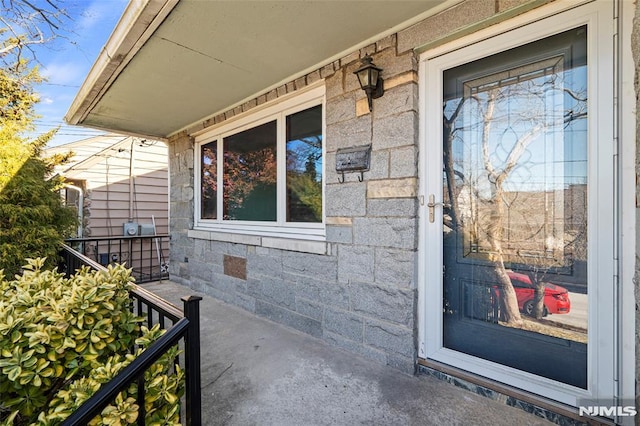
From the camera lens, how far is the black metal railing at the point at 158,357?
0.94 m

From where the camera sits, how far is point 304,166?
111 inches

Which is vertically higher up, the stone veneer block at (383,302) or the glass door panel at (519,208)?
the glass door panel at (519,208)

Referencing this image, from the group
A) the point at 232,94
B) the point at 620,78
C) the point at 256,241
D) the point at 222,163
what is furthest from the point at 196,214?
the point at 620,78

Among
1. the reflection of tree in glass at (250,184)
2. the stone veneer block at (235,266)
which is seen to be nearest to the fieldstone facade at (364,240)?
the stone veneer block at (235,266)

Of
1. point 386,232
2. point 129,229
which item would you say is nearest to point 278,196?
point 386,232

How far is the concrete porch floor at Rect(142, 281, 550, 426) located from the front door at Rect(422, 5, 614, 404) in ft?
0.80

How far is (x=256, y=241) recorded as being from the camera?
10.3ft

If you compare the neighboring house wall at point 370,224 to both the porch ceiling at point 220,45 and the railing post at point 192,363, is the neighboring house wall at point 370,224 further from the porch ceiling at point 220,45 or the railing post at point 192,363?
the railing post at point 192,363

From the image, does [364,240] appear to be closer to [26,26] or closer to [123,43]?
[123,43]

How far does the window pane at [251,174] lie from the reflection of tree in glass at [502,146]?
1.82 metres

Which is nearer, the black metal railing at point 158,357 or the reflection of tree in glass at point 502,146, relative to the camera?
the black metal railing at point 158,357

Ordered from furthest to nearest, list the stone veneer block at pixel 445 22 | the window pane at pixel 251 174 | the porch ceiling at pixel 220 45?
1. the window pane at pixel 251 174
2. the porch ceiling at pixel 220 45
3. the stone veneer block at pixel 445 22

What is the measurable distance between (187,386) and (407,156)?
175 cm

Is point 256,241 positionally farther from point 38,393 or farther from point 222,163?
point 38,393
